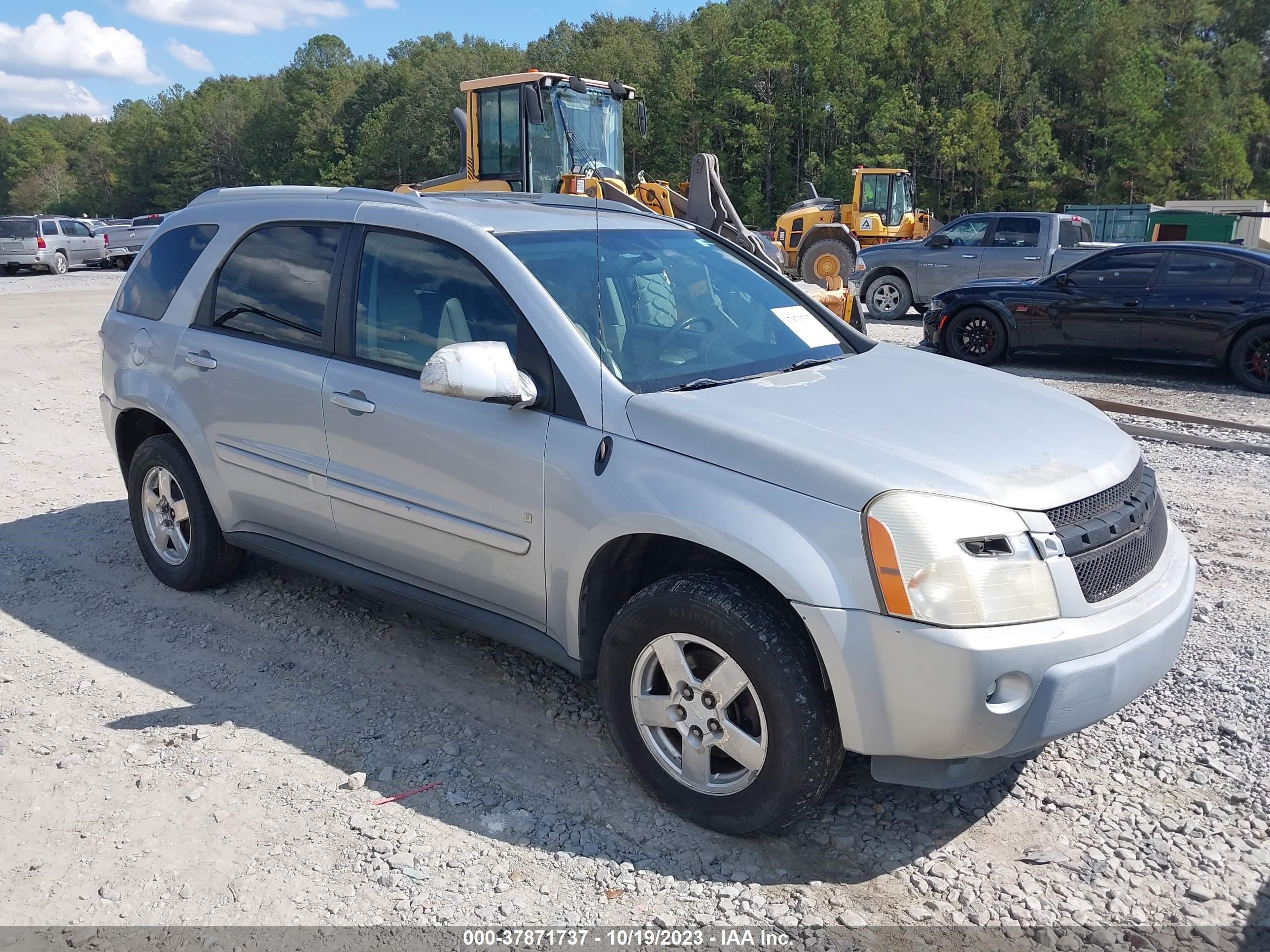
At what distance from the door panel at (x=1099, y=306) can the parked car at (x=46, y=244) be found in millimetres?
28137

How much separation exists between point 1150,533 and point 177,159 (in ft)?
368

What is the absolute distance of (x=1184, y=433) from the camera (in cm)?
830

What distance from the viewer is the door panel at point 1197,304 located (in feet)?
35.2

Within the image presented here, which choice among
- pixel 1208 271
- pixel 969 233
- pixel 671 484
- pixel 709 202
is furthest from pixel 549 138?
pixel 671 484

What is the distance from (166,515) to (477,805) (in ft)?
8.87

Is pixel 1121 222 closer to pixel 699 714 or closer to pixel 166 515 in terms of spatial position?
pixel 166 515

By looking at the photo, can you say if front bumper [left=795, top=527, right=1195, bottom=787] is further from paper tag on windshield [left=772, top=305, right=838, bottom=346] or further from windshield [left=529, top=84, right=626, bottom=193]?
windshield [left=529, top=84, right=626, bottom=193]

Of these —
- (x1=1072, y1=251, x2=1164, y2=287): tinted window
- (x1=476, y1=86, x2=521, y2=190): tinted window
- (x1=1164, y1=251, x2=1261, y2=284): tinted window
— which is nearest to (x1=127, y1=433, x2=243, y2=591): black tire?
(x1=1072, y1=251, x2=1164, y2=287): tinted window

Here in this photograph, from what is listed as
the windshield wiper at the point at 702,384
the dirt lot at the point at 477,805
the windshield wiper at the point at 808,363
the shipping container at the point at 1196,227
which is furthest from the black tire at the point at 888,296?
Answer: the shipping container at the point at 1196,227

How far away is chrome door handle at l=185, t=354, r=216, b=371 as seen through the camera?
14.9ft

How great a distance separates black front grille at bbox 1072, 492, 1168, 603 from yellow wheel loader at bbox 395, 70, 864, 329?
10932 mm

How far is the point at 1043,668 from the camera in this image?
269cm

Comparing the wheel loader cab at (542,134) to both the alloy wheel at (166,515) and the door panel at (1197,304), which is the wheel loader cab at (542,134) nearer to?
the door panel at (1197,304)

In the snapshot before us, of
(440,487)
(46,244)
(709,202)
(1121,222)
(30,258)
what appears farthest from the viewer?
(1121,222)
